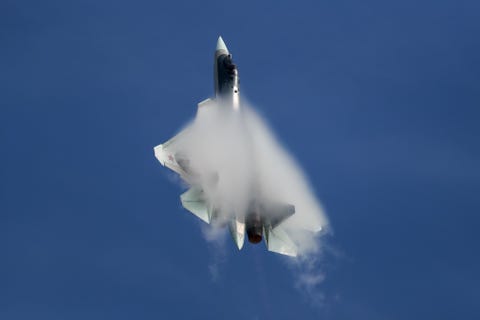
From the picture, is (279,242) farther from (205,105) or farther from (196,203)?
(205,105)

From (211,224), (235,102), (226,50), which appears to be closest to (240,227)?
(211,224)

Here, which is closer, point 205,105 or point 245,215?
Result: point 245,215

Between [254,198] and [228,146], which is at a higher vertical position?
[228,146]

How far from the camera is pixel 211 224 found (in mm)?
74688

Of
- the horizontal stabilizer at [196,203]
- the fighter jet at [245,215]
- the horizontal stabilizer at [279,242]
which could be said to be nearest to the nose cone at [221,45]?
the fighter jet at [245,215]

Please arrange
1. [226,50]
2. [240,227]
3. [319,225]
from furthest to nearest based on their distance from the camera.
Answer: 1. [226,50]
2. [319,225]
3. [240,227]

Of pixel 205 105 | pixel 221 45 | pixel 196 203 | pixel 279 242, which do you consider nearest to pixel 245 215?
pixel 279 242

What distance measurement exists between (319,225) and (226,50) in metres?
22.7

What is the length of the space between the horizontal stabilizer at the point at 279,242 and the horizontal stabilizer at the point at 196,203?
21.1 ft

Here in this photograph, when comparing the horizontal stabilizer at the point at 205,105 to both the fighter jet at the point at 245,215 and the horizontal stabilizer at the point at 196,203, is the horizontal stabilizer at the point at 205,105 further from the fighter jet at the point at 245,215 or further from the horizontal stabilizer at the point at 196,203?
the horizontal stabilizer at the point at 196,203

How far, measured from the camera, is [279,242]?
74.8 m

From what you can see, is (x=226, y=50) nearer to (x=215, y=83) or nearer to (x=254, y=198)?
(x=215, y=83)

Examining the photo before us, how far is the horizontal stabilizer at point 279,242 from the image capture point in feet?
244

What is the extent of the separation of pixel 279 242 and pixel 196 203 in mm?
9185
